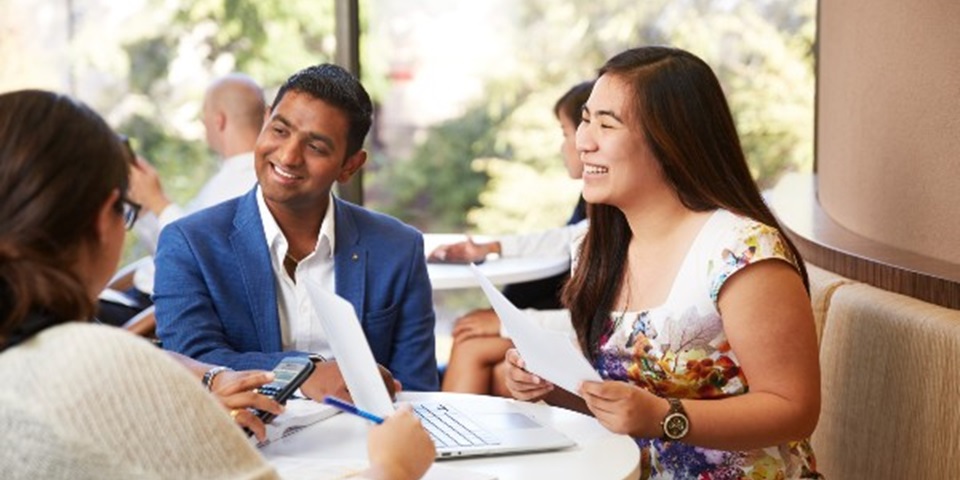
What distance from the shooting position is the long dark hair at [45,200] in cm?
176

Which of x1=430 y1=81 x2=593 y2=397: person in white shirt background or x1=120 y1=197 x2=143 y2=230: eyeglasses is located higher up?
x1=120 y1=197 x2=143 y2=230: eyeglasses

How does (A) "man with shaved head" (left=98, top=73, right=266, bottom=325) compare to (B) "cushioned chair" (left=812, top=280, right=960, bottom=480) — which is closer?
(B) "cushioned chair" (left=812, top=280, right=960, bottom=480)

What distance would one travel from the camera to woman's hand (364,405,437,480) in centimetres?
212

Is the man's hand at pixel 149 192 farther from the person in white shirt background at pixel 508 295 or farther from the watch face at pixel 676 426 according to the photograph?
the watch face at pixel 676 426

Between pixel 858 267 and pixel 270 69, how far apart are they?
508 cm

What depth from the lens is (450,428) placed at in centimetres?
260

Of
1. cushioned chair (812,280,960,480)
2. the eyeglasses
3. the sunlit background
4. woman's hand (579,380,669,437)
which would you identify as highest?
the eyeglasses

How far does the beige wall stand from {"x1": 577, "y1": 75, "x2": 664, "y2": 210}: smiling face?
73cm

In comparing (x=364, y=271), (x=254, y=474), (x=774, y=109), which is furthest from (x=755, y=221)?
(x=774, y=109)

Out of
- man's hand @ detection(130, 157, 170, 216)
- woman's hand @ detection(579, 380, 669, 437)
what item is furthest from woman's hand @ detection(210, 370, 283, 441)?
man's hand @ detection(130, 157, 170, 216)

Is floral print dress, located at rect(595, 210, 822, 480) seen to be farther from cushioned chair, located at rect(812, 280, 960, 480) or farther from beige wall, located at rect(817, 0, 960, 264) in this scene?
beige wall, located at rect(817, 0, 960, 264)

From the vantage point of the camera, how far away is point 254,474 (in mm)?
1824

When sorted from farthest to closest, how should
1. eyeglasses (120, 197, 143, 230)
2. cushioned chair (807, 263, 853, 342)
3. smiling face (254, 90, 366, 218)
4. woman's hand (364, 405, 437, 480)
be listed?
cushioned chair (807, 263, 853, 342)
smiling face (254, 90, 366, 218)
woman's hand (364, 405, 437, 480)
eyeglasses (120, 197, 143, 230)

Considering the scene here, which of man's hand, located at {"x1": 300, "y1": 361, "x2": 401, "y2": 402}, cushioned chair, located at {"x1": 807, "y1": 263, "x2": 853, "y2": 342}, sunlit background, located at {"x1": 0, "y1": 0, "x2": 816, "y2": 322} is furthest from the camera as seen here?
sunlit background, located at {"x1": 0, "y1": 0, "x2": 816, "y2": 322}
